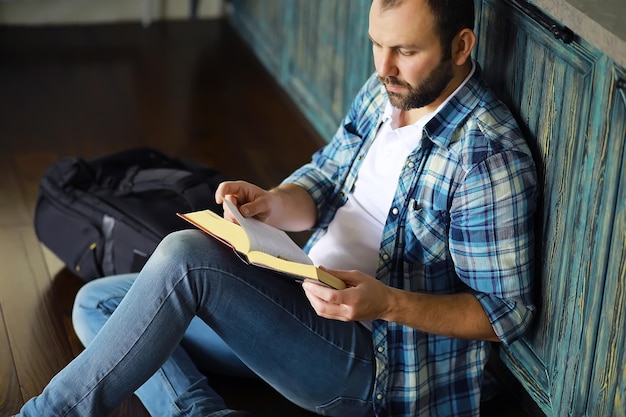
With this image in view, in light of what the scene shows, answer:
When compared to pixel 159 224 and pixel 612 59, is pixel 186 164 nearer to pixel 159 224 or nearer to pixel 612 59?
pixel 159 224

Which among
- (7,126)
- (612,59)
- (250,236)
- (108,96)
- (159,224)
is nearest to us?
(612,59)

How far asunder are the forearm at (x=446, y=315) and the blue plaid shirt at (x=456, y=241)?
0.02 metres

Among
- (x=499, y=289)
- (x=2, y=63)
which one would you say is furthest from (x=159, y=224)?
(x=2, y=63)

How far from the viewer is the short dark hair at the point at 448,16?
1.57m

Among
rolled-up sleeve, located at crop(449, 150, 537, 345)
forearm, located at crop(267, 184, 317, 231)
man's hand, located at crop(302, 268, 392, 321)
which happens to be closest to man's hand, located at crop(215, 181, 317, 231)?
forearm, located at crop(267, 184, 317, 231)

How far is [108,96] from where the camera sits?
3.37 m

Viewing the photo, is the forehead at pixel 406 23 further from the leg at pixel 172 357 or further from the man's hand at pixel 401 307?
the leg at pixel 172 357

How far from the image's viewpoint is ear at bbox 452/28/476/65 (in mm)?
1609

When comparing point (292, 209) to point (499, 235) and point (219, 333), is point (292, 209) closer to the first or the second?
point (219, 333)

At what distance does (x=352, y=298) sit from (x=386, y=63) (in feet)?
1.28

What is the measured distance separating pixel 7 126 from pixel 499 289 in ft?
6.59

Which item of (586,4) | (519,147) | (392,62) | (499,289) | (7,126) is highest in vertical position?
(586,4)

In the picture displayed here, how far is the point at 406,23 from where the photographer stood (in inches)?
61.8

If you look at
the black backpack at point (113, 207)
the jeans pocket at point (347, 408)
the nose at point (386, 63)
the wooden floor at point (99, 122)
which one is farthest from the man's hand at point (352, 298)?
the black backpack at point (113, 207)
